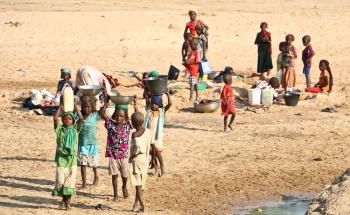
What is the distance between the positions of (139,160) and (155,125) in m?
1.55

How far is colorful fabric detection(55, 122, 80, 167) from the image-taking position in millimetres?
10547

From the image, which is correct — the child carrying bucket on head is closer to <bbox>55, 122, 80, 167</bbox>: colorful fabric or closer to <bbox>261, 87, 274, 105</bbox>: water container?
<bbox>261, 87, 274, 105</bbox>: water container

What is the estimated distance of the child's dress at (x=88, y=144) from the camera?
11641 millimetres

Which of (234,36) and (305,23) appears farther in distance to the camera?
(305,23)

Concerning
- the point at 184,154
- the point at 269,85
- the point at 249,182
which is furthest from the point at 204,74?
the point at 249,182

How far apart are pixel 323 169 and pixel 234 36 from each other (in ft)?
47.7

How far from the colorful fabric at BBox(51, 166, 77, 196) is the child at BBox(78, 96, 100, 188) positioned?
1013 mm

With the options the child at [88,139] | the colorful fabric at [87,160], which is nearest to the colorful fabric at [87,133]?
the child at [88,139]

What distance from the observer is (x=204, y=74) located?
778 inches

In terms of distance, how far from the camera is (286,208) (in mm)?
11492

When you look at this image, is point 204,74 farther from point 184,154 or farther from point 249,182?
point 249,182

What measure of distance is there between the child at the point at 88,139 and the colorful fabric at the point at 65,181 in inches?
39.9

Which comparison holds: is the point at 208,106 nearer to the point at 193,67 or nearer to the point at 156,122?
the point at 193,67

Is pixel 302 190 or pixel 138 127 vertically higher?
pixel 138 127
